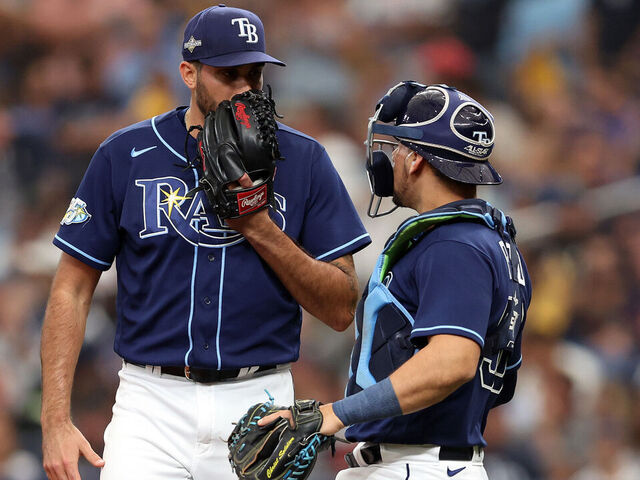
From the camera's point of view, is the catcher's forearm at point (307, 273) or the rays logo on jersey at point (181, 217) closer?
the catcher's forearm at point (307, 273)

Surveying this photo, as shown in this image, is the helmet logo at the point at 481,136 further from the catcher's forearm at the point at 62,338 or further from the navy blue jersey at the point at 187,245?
the catcher's forearm at the point at 62,338

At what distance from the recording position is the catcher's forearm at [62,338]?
312 cm

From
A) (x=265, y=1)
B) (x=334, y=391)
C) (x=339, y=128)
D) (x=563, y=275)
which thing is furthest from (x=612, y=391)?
(x=265, y=1)

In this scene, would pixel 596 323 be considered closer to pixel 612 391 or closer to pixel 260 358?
pixel 612 391

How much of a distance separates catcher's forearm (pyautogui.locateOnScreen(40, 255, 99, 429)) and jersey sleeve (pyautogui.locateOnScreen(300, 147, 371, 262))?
2.80 feet

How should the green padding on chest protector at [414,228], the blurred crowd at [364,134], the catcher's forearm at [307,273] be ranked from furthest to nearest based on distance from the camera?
the blurred crowd at [364,134]
the catcher's forearm at [307,273]
the green padding on chest protector at [414,228]

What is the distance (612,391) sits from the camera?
6.95 m

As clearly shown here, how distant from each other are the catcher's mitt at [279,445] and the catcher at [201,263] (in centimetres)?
50

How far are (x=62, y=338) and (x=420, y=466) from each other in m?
1.40

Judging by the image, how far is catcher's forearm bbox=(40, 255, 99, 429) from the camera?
10.3 ft

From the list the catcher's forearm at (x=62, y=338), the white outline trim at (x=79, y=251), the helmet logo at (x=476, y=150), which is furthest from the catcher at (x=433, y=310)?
the white outline trim at (x=79, y=251)

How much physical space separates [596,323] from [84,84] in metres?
4.58

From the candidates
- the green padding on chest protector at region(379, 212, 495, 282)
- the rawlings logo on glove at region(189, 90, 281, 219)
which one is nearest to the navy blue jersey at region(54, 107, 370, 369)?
the rawlings logo on glove at region(189, 90, 281, 219)

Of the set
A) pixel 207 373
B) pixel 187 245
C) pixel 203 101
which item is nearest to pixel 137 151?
pixel 203 101
